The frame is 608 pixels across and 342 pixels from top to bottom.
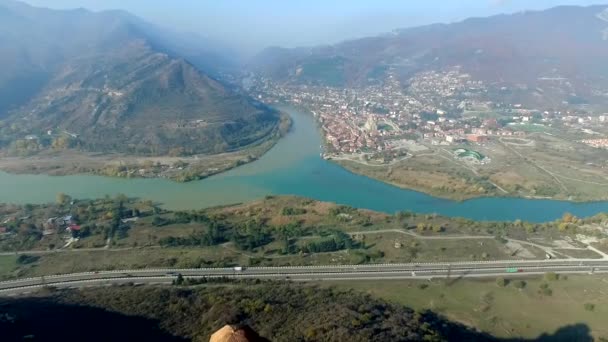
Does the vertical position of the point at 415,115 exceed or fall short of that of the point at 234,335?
it falls short

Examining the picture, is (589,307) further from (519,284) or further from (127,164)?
(127,164)

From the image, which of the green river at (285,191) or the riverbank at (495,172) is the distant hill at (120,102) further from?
the riverbank at (495,172)

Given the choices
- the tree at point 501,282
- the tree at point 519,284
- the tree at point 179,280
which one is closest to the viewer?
the tree at point 179,280

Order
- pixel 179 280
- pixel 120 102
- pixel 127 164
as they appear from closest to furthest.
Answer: pixel 179 280
pixel 127 164
pixel 120 102

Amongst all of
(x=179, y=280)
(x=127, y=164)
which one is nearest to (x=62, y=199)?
(x=127, y=164)

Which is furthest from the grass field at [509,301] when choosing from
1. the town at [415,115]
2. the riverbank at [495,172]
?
the town at [415,115]

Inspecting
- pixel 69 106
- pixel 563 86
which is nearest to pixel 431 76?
pixel 563 86
